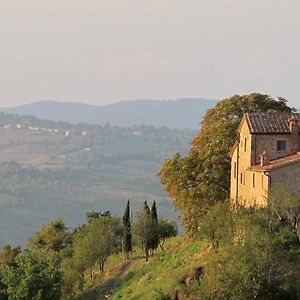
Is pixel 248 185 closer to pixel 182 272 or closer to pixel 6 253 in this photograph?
pixel 182 272

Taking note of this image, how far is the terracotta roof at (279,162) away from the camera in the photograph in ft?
145

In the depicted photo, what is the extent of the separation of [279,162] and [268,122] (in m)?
4.49

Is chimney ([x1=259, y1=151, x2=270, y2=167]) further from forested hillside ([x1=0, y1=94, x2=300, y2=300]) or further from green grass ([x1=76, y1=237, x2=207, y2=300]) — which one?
green grass ([x1=76, y1=237, x2=207, y2=300])

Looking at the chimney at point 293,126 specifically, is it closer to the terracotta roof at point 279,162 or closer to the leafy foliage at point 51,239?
the terracotta roof at point 279,162

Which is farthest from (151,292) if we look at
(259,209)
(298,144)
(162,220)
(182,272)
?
(162,220)

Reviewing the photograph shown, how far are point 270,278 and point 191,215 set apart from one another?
730 inches

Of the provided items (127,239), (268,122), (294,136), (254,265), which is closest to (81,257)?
(127,239)

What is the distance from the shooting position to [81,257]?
61406 mm

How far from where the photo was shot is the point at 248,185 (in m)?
48.5

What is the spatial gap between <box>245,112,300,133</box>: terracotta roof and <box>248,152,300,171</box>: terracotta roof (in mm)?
2190

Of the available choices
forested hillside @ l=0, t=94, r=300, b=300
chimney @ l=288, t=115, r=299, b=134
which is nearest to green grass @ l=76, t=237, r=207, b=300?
forested hillside @ l=0, t=94, r=300, b=300

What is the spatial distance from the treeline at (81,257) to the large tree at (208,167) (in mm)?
6197

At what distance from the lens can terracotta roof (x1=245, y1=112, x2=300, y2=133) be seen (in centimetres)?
4816

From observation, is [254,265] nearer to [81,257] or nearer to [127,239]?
[81,257]
